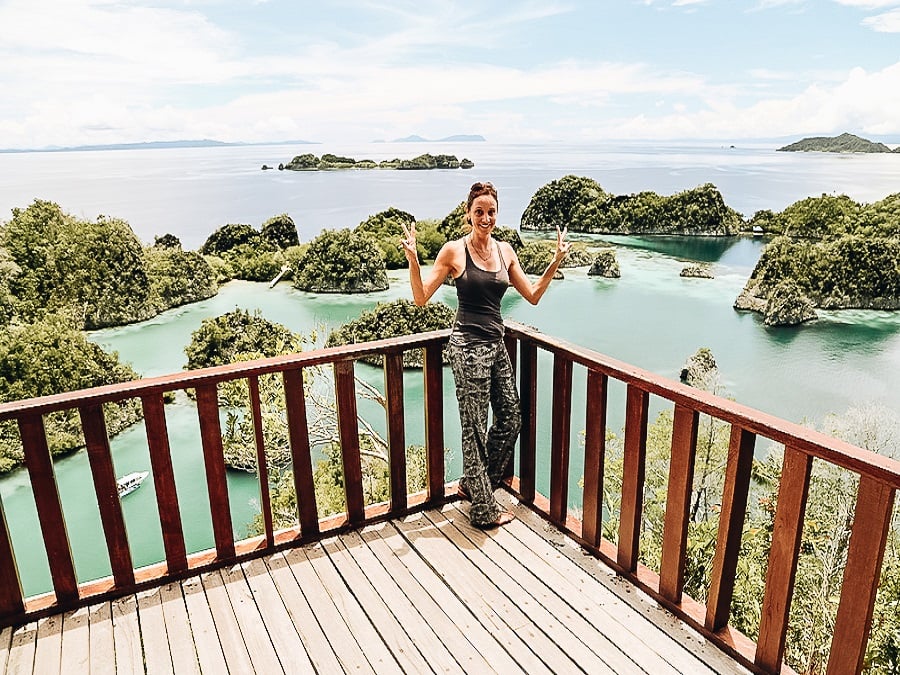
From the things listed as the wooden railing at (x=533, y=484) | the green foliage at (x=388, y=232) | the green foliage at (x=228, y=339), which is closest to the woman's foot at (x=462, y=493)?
the wooden railing at (x=533, y=484)

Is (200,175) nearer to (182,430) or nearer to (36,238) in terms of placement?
(36,238)

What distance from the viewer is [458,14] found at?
36594 mm

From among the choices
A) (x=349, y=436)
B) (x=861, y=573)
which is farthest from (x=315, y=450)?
(x=861, y=573)

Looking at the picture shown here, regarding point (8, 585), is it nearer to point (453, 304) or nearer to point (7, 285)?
point (7, 285)

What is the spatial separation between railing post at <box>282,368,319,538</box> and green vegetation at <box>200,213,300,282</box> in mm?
50991

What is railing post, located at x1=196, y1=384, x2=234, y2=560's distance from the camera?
2569 millimetres

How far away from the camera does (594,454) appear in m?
2.66

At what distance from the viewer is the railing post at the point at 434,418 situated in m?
3.09

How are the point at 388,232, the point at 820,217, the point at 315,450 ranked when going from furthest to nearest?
the point at 820,217 → the point at 388,232 → the point at 315,450

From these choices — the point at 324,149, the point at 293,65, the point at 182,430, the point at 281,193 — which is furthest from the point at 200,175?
the point at 182,430

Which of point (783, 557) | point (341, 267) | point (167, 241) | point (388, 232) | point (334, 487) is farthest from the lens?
point (388, 232)

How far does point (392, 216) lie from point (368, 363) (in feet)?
115

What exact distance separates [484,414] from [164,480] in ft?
4.71

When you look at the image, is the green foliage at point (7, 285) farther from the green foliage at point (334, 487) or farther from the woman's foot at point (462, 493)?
the woman's foot at point (462, 493)
